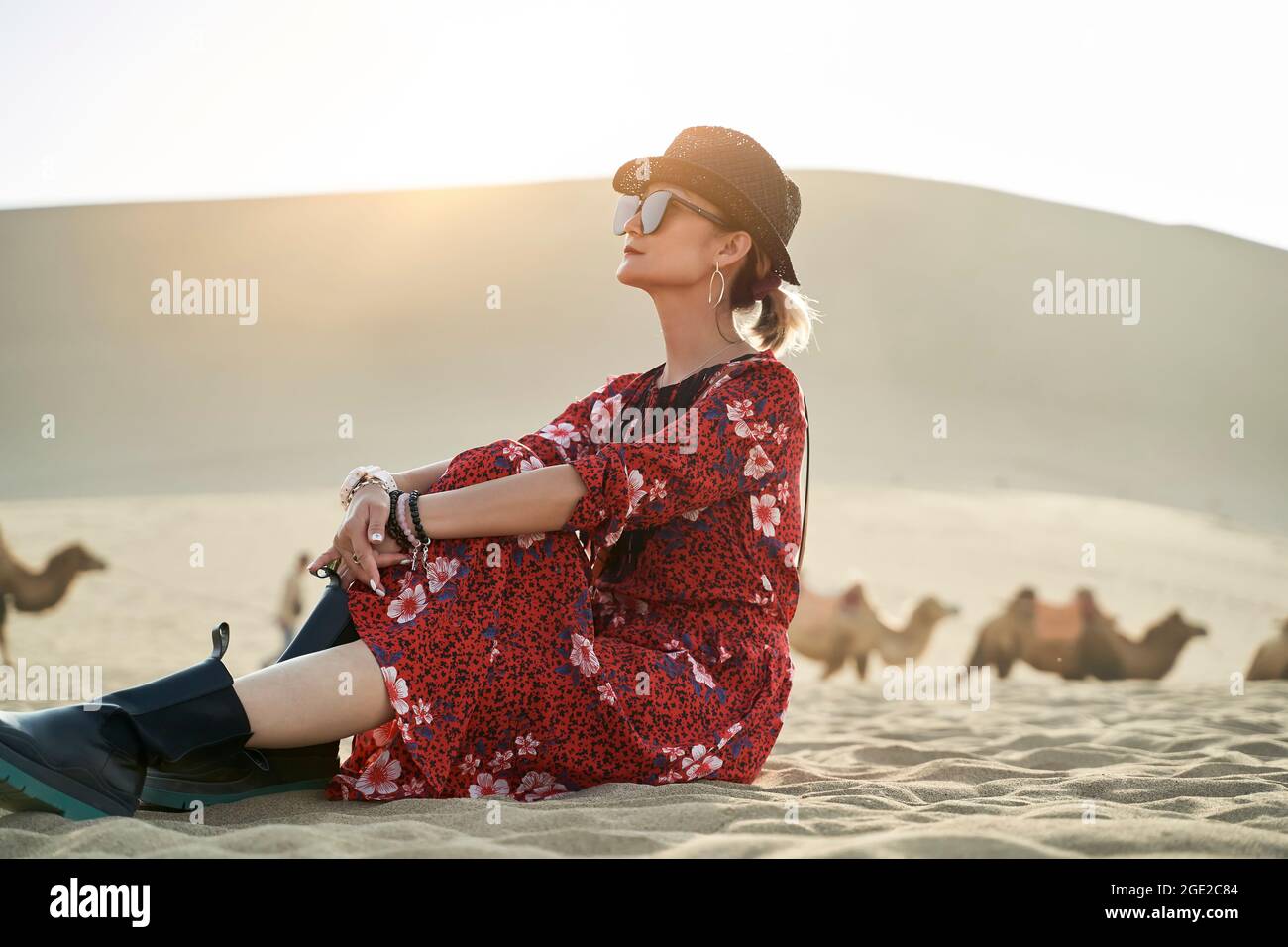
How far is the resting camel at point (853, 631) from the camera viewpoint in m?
8.64

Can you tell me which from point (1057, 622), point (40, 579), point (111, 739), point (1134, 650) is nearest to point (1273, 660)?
point (1134, 650)

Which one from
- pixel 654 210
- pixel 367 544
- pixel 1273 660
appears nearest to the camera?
Result: pixel 367 544

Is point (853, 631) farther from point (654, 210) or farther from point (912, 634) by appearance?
point (654, 210)

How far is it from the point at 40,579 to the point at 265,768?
6.35m

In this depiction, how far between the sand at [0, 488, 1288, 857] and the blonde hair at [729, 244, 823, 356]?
4.27ft

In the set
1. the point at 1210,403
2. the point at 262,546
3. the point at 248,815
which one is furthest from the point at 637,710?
the point at 1210,403

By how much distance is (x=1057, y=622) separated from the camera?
8562 millimetres

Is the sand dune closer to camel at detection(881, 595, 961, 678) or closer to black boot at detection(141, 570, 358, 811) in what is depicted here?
camel at detection(881, 595, 961, 678)

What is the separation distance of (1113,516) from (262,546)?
1219 centimetres

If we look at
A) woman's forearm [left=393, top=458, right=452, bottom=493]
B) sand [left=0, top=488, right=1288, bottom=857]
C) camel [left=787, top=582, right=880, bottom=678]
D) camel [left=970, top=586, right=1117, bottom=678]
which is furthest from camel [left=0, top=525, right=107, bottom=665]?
camel [left=970, top=586, right=1117, bottom=678]

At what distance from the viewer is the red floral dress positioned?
304cm

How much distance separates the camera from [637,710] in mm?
3178

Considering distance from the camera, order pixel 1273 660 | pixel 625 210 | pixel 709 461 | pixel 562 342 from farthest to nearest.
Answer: pixel 562 342 → pixel 1273 660 → pixel 625 210 → pixel 709 461
